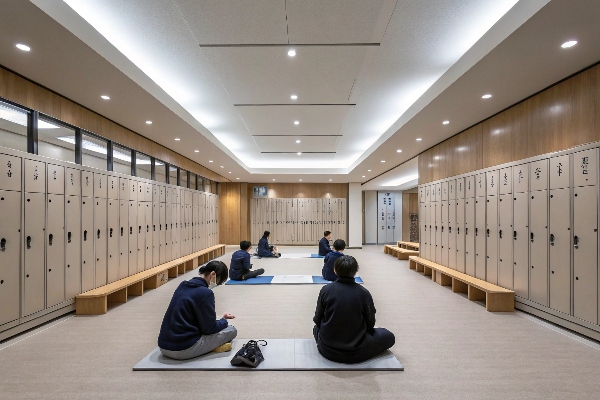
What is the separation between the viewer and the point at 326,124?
8.45m

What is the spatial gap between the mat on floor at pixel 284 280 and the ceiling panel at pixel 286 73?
3855 millimetres

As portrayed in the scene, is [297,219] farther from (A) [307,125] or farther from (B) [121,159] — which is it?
(B) [121,159]

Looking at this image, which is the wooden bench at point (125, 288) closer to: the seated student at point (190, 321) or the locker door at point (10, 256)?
the locker door at point (10, 256)

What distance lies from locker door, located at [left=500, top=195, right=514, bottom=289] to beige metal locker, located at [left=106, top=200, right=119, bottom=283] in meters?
7.00

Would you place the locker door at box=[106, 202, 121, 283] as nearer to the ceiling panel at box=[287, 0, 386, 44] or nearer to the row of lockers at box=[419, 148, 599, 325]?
the ceiling panel at box=[287, 0, 386, 44]

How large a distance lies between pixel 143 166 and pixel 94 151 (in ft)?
6.57

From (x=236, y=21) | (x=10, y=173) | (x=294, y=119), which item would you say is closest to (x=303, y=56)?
(x=236, y=21)

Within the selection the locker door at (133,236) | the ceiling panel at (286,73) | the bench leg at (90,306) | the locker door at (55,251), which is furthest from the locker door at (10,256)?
the ceiling panel at (286,73)

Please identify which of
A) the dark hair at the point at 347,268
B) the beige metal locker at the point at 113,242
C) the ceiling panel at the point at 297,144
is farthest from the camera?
the ceiling panel at the point at 297,144

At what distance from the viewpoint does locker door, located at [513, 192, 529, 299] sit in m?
5.33

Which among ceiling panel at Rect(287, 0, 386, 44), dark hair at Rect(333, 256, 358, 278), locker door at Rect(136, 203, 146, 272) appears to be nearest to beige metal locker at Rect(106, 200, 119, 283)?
locker door at Rect(136, 203, 146, 272)

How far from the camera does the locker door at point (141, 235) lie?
768cm

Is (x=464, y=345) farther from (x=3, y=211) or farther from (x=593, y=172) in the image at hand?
(x=3, y=211)

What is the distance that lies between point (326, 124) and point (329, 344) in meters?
6.06
